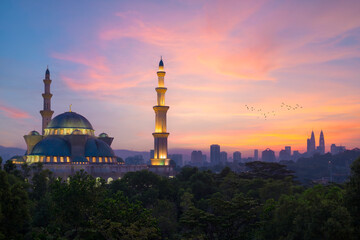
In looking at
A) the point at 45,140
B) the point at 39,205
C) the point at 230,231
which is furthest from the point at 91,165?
the point at 230,231

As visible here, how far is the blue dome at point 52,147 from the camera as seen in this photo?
82125mm

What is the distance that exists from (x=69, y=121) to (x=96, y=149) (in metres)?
10.1

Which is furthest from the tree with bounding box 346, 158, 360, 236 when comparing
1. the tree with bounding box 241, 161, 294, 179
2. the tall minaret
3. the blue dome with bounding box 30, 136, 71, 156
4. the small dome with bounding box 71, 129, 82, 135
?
the tall minaret

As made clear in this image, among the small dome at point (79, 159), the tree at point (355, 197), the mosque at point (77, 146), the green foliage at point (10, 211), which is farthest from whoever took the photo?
the small dome at point (79, 159)

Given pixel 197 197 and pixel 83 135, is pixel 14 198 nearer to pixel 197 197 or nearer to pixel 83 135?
pixel 197 197

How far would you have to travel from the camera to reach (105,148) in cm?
8956

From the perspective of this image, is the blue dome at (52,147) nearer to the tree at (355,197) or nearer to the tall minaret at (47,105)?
the tall minaret at (47,105)

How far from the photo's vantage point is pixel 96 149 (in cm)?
8744

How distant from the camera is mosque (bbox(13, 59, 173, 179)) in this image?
8038 cm

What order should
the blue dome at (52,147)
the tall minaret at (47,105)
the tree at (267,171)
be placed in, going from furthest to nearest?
the tall minaret at (47,105)
the blue dome at (52,147)
the tree at (267,171)

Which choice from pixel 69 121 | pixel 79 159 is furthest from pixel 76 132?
pixel 79 159

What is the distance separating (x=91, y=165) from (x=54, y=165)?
7086 millimetres

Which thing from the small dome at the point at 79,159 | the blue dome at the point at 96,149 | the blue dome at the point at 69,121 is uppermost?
the blue dome at the point at 69,121

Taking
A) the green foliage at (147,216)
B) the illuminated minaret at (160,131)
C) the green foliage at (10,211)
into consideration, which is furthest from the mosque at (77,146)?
the green foliage at (10,211)
